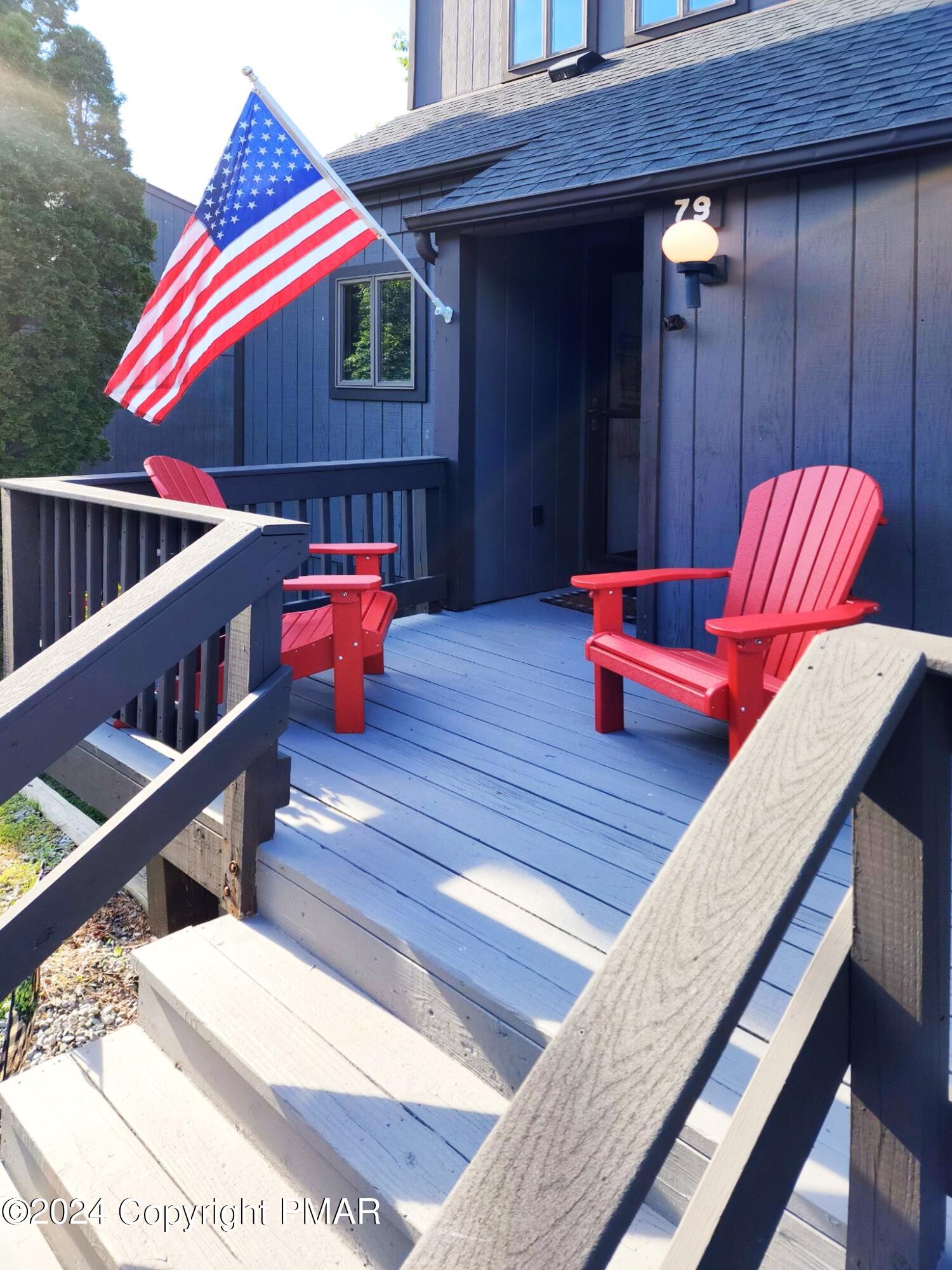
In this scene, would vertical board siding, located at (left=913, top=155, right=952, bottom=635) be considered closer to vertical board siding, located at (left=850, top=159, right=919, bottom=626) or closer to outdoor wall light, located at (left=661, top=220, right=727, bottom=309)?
vertical board siding, located at (left=850, top=159, right=919, bottom=626)

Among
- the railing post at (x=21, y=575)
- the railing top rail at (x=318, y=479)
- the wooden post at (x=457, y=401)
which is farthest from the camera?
the wooden post at (x=457, y=401)

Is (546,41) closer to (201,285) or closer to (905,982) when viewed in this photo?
(201,285)

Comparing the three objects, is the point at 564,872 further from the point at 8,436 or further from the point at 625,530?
the point at 8,436

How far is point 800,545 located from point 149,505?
6.80 feet

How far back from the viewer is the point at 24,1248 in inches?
77.9

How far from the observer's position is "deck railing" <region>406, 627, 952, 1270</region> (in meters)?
0.72

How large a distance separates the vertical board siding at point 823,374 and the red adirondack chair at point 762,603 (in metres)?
0.39

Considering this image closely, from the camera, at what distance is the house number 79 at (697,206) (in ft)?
13.5

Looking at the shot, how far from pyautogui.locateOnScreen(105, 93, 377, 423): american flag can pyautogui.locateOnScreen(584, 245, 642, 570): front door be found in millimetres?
2181

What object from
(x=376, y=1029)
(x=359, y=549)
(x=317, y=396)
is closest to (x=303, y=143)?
(x=359, y=549)

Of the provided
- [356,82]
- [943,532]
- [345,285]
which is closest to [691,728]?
[943,532]

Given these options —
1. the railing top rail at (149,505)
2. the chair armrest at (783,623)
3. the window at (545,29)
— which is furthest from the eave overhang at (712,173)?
the window at (545,29)

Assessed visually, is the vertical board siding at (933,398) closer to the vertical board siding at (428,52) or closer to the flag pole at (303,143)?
the flag pole at (303,143)

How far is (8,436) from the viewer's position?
302 inches
